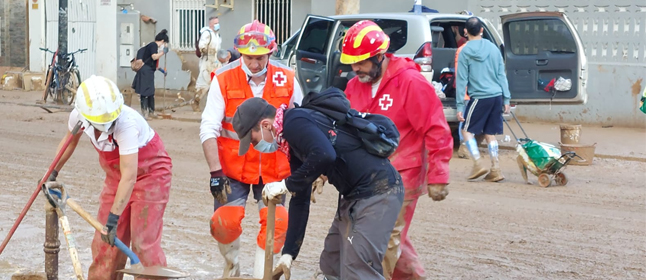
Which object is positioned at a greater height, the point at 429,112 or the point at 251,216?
the point at 429,112

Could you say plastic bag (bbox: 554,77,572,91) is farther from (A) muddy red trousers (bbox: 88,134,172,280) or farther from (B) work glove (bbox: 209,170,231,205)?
(A) muddy red trousers (bbox: 88,134,172,280)

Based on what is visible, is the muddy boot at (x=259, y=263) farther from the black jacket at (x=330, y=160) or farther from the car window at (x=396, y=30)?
the car window at (x=396, y=30)

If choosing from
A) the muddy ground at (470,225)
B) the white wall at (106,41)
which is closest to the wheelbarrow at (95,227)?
the muddy ground at (470,225)

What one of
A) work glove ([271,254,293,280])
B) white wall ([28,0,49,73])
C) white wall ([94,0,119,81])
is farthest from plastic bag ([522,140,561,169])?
white wall ([28,0,49,73])

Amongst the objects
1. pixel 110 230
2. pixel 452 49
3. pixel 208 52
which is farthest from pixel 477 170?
pixel 208 52

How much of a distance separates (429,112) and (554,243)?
2602 mm

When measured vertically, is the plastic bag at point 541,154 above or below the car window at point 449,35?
below

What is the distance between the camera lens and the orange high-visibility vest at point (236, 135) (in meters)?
Result: 5.96

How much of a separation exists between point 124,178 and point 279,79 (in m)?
1.48

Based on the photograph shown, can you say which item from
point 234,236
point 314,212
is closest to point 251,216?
point 314,212

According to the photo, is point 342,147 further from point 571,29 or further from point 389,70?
point 571,29

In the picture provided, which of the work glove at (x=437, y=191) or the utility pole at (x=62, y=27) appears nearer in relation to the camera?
the work glove at (x=437, y=191)

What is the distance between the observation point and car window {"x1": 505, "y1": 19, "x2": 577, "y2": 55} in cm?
1168

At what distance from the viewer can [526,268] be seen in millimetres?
6621
